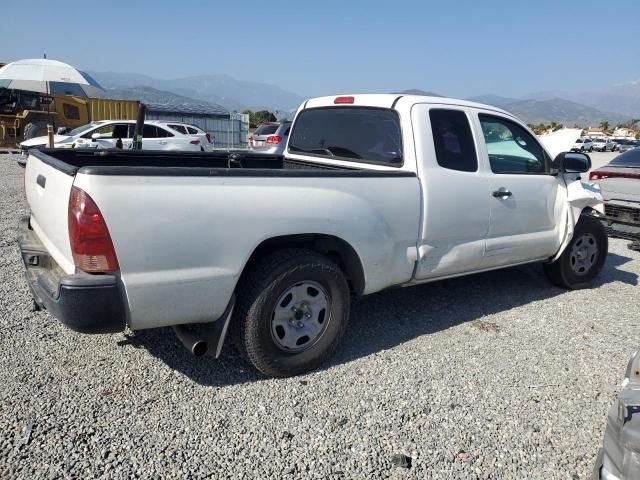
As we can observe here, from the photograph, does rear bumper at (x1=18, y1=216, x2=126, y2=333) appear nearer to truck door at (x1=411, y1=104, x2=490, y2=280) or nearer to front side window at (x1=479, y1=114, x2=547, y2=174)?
truck door at (x1=411, y1=104, x2=490, y2=280)

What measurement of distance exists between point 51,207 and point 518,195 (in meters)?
3.71

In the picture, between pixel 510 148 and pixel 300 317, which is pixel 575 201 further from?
pixel 300 317

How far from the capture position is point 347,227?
3.39m

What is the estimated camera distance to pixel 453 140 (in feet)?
13.7

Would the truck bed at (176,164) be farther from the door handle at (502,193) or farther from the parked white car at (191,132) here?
the parked white car at (191,132)

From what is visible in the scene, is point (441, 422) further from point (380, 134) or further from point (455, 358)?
point (380, 134)

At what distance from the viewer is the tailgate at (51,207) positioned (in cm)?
277

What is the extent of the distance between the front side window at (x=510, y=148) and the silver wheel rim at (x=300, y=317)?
6.77 ft

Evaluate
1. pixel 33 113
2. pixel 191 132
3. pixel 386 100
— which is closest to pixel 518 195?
pixel 386 100

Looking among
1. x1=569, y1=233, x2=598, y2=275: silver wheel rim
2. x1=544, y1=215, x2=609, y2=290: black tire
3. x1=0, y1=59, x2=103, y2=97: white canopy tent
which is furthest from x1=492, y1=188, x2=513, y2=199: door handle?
x1=0, y1=59, x2=103, y2=97: white canopy tent

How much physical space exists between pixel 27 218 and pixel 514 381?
3.77 metres

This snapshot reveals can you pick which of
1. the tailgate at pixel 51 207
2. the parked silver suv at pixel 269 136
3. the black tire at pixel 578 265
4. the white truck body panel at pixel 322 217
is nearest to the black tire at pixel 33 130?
the parked silver suv at pixel 269 136

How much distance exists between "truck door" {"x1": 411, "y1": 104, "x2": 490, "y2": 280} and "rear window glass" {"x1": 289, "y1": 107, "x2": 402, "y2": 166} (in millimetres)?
239

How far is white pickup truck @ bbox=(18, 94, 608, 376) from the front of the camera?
8.73ft
